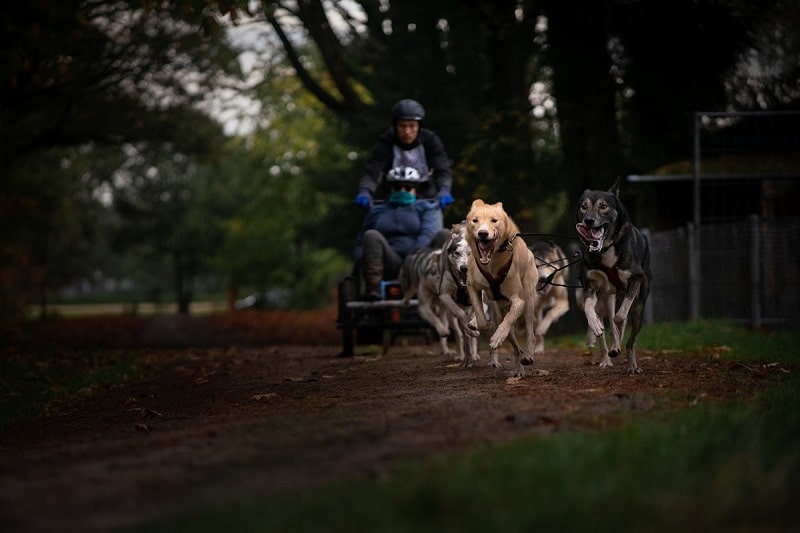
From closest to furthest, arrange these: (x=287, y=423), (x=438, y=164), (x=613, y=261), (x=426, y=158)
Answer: (x=287, y=423), (x=613, y=261), (x=438, y=164), (x=426, y=158)

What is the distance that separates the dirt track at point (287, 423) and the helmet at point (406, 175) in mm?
2308

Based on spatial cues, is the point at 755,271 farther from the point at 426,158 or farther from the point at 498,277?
the point at 498,277

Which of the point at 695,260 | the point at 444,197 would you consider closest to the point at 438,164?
the point at 444,197

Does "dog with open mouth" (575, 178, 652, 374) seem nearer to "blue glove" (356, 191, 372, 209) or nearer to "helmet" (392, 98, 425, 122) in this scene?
"blue glove" (356, 191, 372, 209)

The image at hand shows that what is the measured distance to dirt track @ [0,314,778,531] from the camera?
17.4 feet

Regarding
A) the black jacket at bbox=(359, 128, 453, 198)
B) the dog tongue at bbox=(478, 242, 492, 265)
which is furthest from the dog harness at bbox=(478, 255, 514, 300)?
the black jacket at bbox=(359, 128, 453, 198)

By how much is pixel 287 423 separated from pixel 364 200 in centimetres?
767

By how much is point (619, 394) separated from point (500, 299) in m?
2.57

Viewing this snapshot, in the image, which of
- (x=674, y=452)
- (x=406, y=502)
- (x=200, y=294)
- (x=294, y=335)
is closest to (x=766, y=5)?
(x=294, y=335)

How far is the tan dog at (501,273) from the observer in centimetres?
1025

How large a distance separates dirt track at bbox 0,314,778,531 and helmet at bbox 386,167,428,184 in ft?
7.57

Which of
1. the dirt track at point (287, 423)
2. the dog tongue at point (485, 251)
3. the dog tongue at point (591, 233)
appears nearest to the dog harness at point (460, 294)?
the dirt track at point (287, 423)

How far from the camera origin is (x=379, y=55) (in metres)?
29.6

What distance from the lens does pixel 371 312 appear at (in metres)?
15.9
